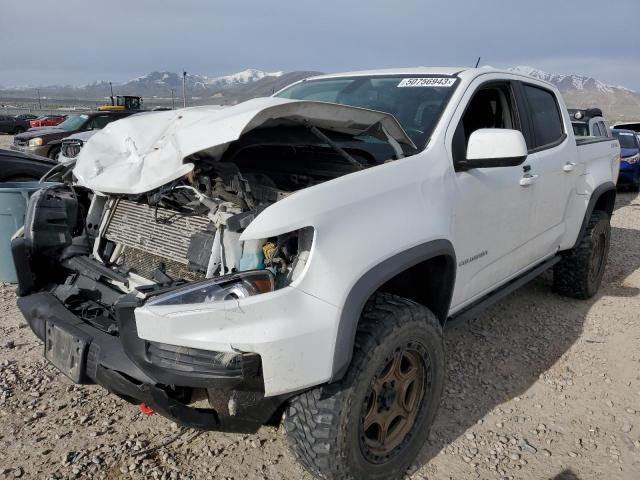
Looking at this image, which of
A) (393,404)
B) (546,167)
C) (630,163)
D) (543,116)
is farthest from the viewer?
(630,163)

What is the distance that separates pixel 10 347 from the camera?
3.63 meters

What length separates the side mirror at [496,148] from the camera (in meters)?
2.61

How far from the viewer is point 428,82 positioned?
312cm

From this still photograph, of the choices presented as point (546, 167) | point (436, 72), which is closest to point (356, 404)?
point (436, 72)

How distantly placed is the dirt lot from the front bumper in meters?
0.57

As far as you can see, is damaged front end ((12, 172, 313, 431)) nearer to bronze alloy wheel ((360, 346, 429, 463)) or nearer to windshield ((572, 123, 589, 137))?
bronze alloy wheel ((360, 346, 429, 463))

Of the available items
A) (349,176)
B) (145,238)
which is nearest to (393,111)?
(349,176)

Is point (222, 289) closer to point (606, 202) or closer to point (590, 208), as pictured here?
point (590, 208)

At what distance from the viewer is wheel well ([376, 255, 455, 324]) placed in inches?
103

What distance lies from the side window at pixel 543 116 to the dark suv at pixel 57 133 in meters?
11.9

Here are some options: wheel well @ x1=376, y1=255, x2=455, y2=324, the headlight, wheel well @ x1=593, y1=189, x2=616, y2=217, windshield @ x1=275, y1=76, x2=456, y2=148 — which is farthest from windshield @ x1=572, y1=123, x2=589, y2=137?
the headlight

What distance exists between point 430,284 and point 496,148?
76 cm

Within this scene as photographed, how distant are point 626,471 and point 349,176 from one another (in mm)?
2056

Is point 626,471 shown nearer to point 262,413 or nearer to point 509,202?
point 509,202
